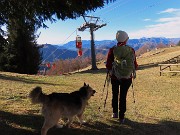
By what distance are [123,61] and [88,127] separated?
70.5 inches

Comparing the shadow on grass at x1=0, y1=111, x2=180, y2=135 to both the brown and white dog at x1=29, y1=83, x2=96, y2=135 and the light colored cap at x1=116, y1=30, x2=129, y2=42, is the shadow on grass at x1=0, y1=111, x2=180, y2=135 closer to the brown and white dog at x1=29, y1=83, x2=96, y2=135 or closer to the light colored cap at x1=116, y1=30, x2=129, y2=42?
the brown and white dog at x1=29, y1=83, x2=96, y2=135

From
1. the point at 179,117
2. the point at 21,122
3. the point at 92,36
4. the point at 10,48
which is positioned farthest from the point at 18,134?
the point at 92,36

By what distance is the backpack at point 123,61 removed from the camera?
27.3 ft

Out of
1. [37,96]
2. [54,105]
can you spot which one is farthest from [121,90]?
[37,96]

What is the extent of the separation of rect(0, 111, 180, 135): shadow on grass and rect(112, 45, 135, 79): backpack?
1.28 m

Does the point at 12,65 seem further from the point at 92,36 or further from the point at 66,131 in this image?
the point at 66,131

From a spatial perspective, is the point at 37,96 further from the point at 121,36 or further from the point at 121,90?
the point at 121,36

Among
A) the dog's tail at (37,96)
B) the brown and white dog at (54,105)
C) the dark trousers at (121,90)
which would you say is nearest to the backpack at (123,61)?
the dark trousers at (121,90)

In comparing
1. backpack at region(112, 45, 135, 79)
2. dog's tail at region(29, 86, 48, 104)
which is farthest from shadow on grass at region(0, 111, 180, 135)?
backpack at region(112, 45, 135, 79)

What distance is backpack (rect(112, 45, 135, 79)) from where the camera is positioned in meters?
8.34

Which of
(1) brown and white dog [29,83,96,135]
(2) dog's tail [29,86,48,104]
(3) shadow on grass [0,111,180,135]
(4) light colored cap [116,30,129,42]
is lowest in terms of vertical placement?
(3) shadow on grass [0,111,180,135]

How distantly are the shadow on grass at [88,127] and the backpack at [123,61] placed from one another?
4.19 feet

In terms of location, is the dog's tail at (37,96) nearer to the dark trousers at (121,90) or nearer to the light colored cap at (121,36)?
the dark trousers at (121,90)

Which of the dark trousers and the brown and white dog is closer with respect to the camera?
the brown and white dog
